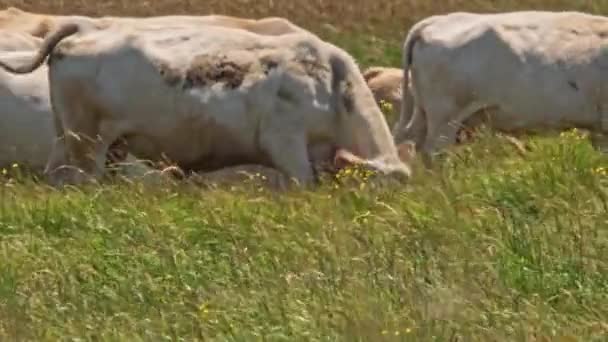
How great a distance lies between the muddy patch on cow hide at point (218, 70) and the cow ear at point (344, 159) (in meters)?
0.88

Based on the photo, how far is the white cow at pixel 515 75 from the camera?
47.4ft

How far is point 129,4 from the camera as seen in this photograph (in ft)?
106

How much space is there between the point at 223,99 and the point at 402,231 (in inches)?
159

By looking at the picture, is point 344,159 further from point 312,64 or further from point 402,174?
point 312,64

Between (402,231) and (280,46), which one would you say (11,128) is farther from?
(402,231)

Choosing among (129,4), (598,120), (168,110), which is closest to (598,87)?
(598,120)

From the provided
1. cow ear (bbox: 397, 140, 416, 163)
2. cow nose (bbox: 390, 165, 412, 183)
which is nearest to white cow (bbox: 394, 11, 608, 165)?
cow ear (bbox: 397, 140, 416, 163)

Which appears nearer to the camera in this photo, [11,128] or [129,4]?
[11,128]

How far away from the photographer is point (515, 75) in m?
14.7

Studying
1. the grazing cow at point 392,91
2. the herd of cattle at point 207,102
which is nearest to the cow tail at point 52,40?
the herd of cattle at point 207,102

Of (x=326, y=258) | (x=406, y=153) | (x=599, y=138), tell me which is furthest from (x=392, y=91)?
(x=326, y=258)

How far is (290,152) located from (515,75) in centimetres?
325

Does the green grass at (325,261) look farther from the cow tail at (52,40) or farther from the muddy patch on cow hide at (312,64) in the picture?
the cow tail at (52,40)

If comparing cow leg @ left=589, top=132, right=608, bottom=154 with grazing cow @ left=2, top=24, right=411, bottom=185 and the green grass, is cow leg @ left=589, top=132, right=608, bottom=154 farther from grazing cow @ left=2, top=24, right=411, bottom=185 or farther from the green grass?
the green grass
